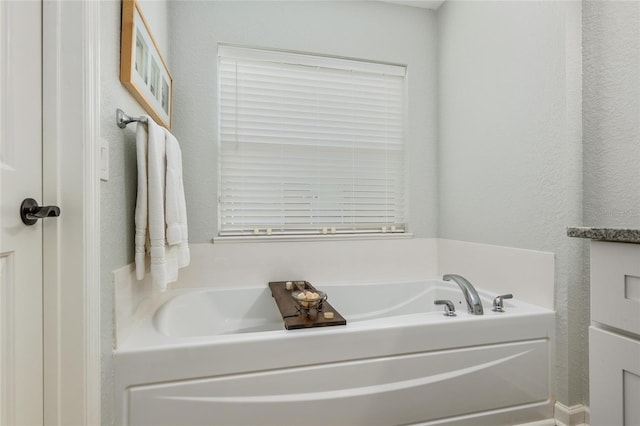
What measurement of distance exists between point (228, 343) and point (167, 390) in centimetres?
25

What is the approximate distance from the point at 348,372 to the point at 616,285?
0.89m

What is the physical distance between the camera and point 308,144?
2.19 meters

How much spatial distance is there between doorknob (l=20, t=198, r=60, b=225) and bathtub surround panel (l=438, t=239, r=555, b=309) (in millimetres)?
1940

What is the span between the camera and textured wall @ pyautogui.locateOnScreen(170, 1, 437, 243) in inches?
77.6

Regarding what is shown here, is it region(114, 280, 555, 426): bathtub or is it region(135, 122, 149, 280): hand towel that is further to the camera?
region(135, 122, 149, 280): hand towel

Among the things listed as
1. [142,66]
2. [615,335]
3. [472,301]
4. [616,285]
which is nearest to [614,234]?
[616,285]

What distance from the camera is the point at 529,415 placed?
4.65 feet

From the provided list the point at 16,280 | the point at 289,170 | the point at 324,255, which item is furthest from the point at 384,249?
the point at 16,280

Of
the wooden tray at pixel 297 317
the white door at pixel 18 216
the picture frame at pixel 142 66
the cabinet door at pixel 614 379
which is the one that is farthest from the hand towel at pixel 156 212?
the cabinet door at pixel 614 379

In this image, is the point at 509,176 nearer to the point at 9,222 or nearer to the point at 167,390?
the point at 167,390

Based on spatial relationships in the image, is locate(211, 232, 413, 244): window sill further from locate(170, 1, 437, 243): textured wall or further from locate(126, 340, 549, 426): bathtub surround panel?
locate(126, 340, 549, 426): bathtub surround panel

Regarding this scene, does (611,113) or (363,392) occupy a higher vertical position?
(611,113)

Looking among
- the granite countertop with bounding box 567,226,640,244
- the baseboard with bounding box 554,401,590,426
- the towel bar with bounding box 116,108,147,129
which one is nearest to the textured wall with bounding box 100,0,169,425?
the towel bar with bounding box 116,108,147,129

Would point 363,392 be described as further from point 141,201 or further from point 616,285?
point 141,201
